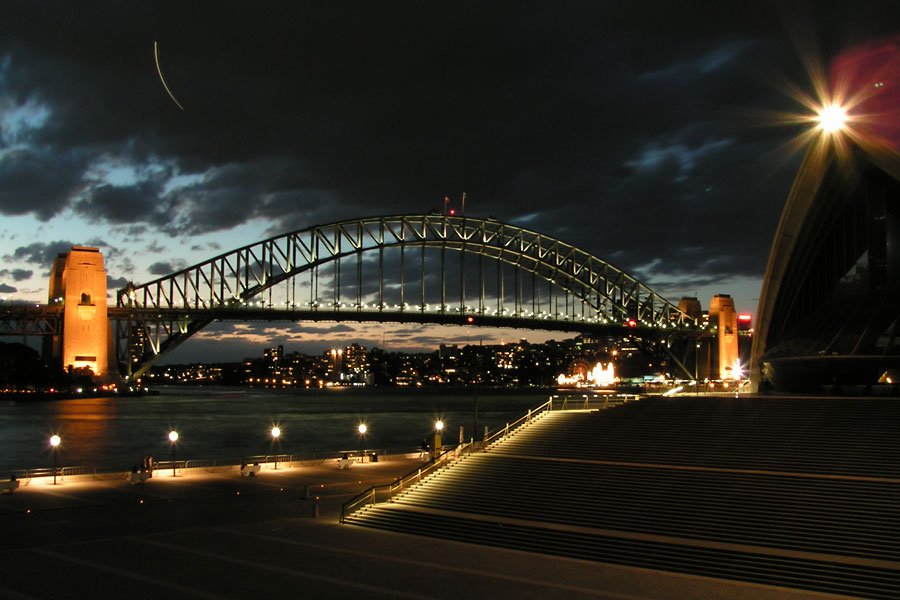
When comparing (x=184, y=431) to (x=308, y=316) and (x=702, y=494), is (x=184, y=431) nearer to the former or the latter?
(x=308, y=316)

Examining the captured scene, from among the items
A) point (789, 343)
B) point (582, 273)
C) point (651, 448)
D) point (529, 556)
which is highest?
point (582, 273)

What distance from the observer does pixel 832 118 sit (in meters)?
26.1

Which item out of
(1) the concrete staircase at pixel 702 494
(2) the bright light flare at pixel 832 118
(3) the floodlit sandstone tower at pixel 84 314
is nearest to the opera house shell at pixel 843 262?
(2) the bright light flare at pixel 832 118

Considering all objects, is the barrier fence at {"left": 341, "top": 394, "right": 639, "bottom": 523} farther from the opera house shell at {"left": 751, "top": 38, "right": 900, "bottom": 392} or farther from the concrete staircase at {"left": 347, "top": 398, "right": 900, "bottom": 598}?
the opera house shell at {"left": 751, "top": 38, "right": 900, "bottom": 392}

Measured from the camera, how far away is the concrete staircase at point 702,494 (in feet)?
46.6

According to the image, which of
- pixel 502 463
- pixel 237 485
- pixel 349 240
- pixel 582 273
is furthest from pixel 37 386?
pixel 502 463

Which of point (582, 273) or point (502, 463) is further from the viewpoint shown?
point (582, 273)

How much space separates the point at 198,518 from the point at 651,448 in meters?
9.64

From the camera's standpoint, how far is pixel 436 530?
1730 centimetres

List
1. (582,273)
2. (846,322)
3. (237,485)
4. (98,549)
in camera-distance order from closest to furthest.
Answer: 1. (98,549)
2. (237,485)
3. (846,322)
4. (582,273)

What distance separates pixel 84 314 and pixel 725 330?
192 feet

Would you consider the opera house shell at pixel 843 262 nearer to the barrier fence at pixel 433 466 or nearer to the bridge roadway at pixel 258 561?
the barrier fence at pixel 433 466

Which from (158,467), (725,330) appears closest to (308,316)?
(725,330)

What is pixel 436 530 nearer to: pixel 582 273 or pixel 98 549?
pixel 98 549
